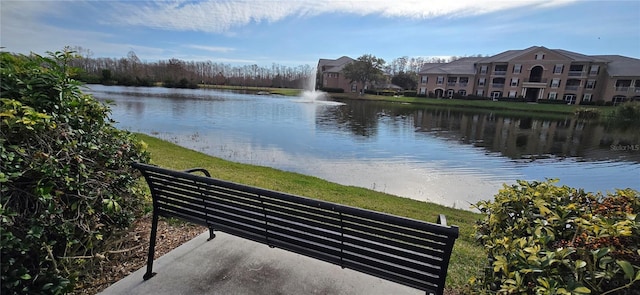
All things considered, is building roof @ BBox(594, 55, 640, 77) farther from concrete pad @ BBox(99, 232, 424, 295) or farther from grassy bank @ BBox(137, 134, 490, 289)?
concrete pad @ BBox(99, 232, 424, 295)

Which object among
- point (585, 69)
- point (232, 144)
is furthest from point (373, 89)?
point (232, 144)

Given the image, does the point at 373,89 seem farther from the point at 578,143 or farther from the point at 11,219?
the point at 11,219

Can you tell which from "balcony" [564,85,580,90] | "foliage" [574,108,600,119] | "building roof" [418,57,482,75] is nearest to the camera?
"foliage" [574,108,600,119]

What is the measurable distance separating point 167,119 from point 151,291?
19348 mm

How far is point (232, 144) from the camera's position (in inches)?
513

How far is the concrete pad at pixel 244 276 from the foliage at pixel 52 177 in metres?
0.50

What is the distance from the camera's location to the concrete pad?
256 centimetres

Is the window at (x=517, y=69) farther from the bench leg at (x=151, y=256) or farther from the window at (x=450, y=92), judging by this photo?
the bench leg at (x=151, y=256)

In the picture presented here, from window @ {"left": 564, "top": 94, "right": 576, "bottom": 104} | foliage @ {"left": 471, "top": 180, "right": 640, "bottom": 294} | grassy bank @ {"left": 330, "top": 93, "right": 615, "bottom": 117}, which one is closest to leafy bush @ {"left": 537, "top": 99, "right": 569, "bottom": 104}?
window @ {"left": 564, "top": 94, "right": 576, "bottom": 104}

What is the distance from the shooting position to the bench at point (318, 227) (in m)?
1.75

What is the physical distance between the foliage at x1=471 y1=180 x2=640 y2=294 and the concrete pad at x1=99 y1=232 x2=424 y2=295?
106cm

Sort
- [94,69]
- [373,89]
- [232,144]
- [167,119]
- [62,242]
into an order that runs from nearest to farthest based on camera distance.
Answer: [62,242] → [232,144] → [167,119] → [373,89] → [94,69]

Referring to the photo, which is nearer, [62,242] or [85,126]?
[62,242]

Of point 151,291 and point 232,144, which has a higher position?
point 151,291
